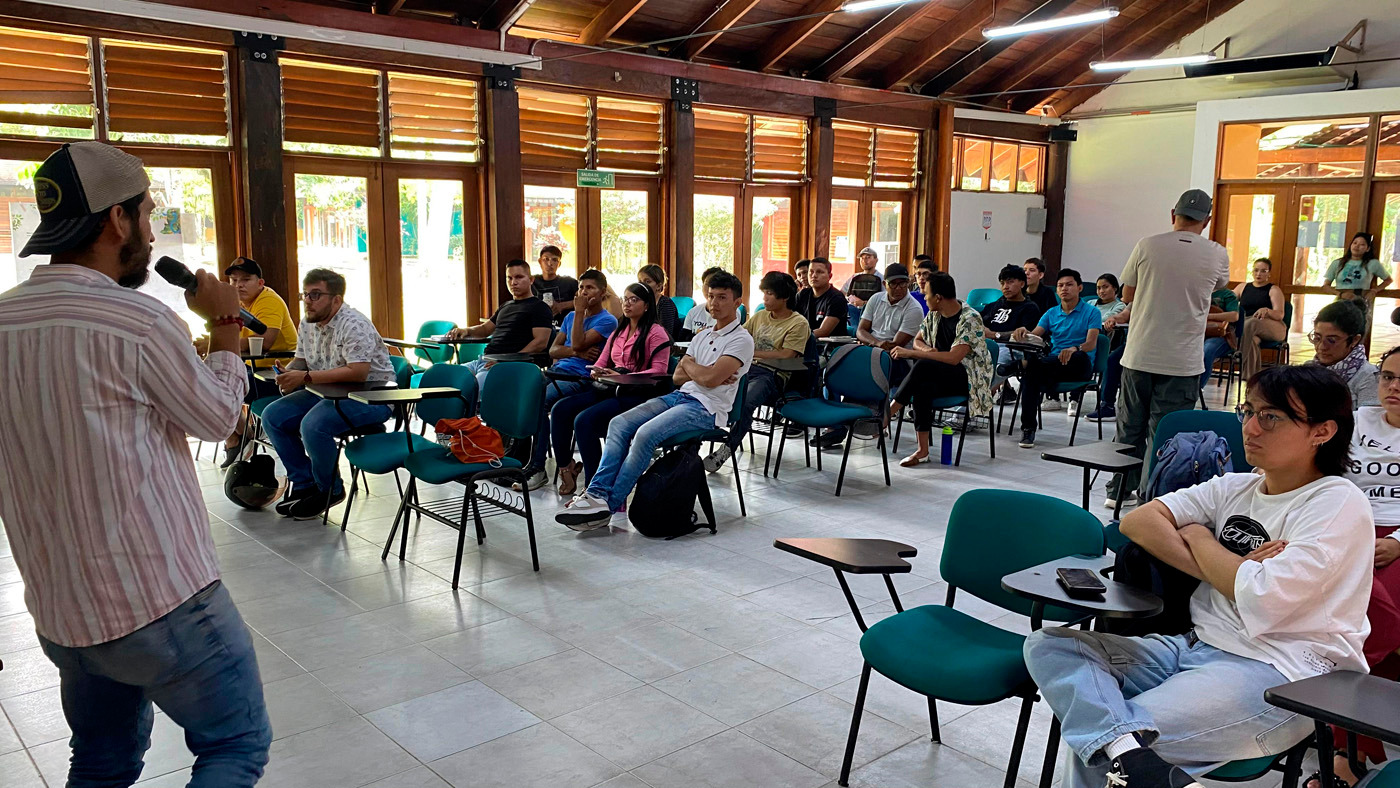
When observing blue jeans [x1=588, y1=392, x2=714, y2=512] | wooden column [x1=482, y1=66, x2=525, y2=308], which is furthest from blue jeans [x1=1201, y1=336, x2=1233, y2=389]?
wooden column [x1=482, y1=66, x2=525, y2=308]

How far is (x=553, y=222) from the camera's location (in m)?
9.45

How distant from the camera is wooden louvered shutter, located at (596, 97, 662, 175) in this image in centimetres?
960

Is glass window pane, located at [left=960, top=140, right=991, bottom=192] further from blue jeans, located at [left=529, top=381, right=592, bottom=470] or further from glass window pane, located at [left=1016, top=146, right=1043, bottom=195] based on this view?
blue jeans, located at [left=529, top=381, right=592, bottom=470]

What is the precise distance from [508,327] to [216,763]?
4.78 meters

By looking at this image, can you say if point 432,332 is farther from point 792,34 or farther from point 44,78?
point 792,34

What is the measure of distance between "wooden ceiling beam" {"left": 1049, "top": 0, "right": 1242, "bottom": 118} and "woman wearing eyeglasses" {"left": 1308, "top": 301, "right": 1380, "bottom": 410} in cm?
943

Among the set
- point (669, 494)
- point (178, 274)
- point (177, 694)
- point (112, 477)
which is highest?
point (178, 274)

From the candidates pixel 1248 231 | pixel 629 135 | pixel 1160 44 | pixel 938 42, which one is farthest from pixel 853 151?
pixel 1248 231

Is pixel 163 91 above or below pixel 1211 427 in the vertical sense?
above

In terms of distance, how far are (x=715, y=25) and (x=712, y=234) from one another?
86.2 inches

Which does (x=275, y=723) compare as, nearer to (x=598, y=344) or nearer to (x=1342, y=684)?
(x=1342, y=684)

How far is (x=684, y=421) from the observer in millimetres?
4898

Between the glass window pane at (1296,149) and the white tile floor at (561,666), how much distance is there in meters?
8.82

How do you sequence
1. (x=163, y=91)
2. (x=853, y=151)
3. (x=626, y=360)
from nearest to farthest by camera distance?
(x=626, y=360)
(x=163, y=91)
(x=853, y=151)
